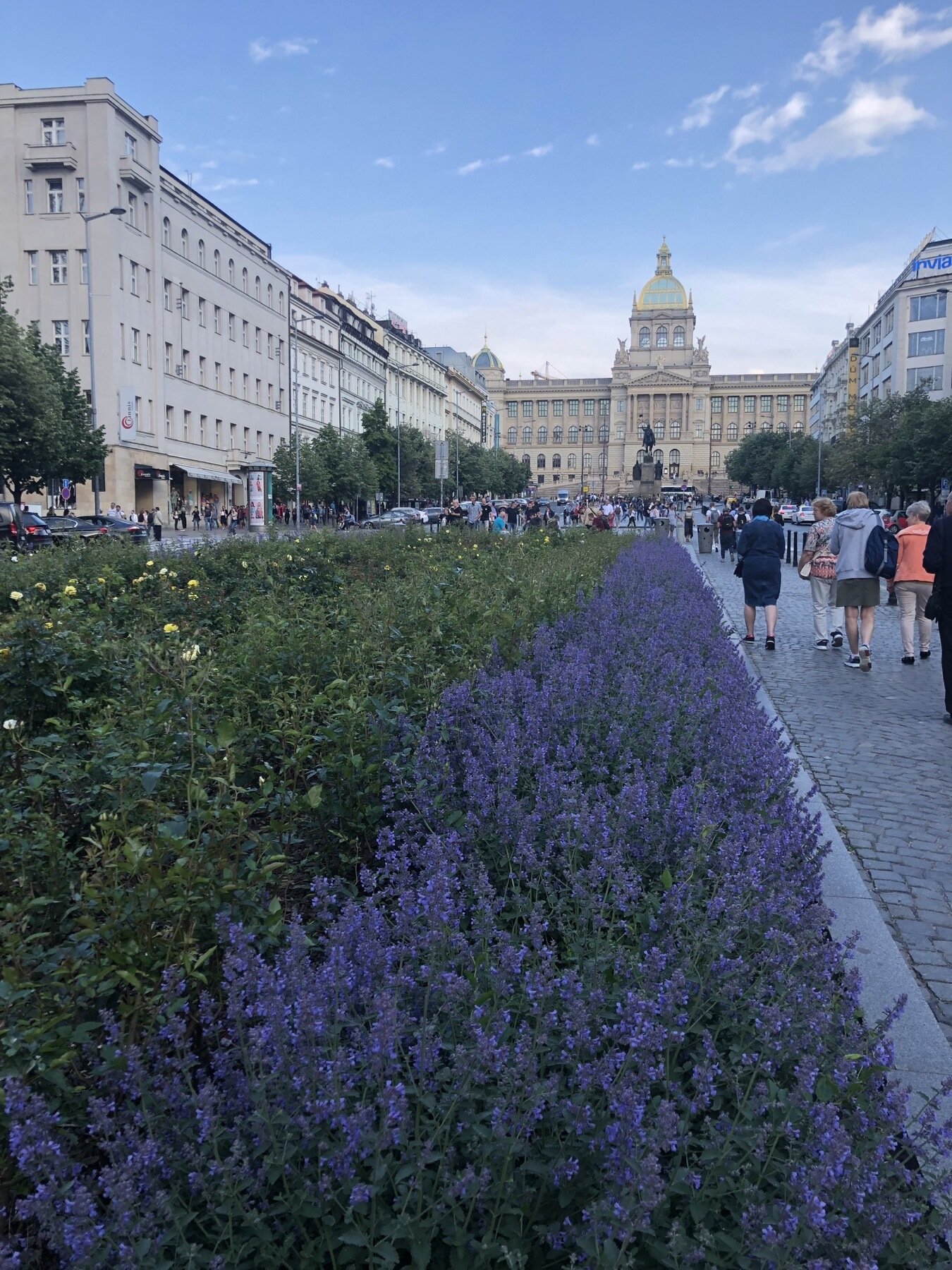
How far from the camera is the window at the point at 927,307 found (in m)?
79.2

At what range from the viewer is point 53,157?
46.3 metres

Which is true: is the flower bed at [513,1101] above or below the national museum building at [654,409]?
below

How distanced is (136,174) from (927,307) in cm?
5948

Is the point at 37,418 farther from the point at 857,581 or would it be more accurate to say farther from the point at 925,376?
the point at 925,376

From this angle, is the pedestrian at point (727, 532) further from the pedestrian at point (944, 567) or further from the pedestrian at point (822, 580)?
the pedestrian at point (944, 567)

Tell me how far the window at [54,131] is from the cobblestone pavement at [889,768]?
4573 centimetres

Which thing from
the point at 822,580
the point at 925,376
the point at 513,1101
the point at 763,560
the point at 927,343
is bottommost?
the point at 513,1101

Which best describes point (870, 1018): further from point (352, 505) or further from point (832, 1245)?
point (352, 505)

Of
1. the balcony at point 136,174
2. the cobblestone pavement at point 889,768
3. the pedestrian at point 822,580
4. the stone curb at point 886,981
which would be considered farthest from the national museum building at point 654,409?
the stone curb at point 886,981

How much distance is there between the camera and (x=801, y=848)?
11.9 ft

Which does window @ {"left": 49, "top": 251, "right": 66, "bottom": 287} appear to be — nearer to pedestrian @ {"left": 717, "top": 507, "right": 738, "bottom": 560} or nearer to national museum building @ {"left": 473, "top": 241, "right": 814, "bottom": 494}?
pedestrian @ {"left": 717, "top": 507, "right": 738, "bottom": 560}

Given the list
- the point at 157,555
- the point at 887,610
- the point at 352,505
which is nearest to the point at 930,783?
the point at 157,555

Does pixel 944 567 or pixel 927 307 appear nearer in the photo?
pixel 944 567

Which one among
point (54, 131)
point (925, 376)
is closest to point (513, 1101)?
point (54, 131)
